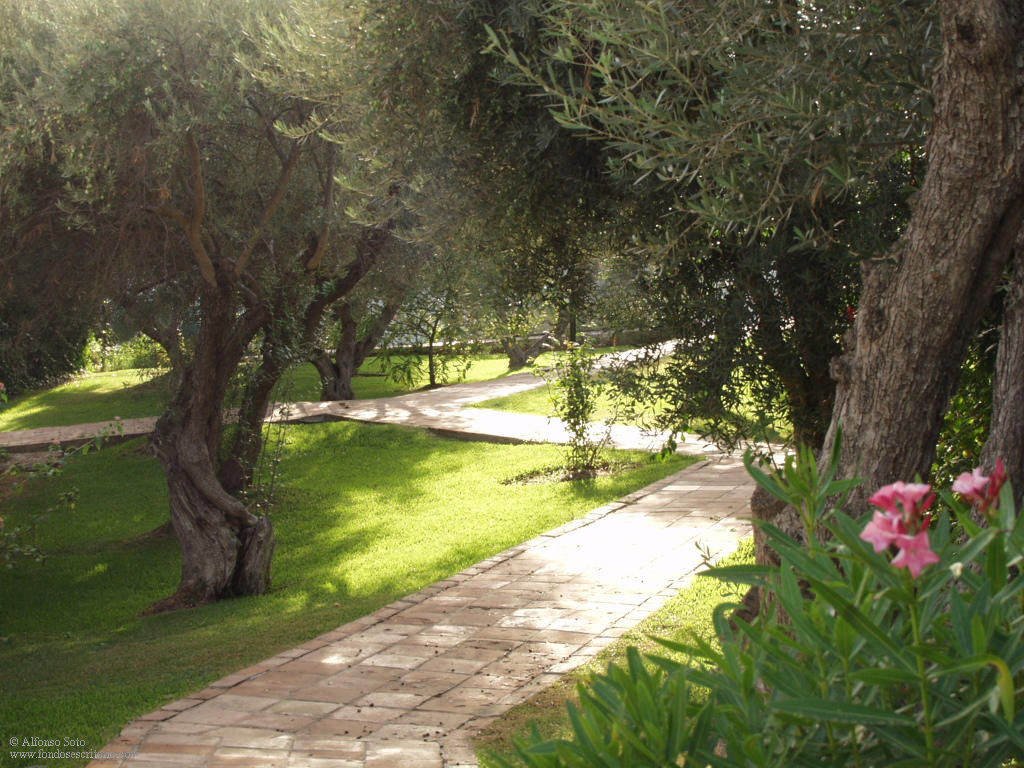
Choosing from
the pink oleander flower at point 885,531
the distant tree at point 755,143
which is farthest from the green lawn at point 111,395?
the pink oleander flower at point 885,531

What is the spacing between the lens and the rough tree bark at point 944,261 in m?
2.92

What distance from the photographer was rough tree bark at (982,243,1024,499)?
3.11m

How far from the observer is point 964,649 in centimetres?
147

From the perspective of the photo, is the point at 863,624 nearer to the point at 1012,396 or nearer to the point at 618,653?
the point at 1012,396

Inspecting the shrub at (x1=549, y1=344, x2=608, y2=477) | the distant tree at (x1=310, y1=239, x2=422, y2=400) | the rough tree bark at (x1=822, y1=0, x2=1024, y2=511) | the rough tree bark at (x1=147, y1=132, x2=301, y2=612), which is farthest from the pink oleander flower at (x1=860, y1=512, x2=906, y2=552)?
the shrub at (x1=549, y1=344, x2=608, y2=477)

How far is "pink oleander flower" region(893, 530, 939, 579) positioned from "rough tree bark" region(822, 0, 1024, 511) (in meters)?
1.59

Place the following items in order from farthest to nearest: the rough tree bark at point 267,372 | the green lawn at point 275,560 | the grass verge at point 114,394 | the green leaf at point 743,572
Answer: the grass verge at point 114,394 < the rough tree bark at point 267,372 < the green lawn at point 275,560 < the green leaf at point 743,572

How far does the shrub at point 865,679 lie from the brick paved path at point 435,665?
2.90 meters

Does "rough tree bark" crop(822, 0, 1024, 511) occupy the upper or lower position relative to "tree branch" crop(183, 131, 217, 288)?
lower

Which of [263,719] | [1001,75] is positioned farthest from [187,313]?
[1001,75]

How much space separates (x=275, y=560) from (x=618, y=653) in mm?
6150

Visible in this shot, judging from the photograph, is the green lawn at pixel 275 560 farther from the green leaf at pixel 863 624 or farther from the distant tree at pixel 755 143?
the green leaf at pixel 863 624

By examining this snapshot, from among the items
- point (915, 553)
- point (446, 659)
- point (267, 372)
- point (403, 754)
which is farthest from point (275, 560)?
point (915, 553)

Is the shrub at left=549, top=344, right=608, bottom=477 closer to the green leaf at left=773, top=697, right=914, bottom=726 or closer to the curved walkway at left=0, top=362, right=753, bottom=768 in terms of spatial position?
the curved walkway at left=0, top=362, right=753, bottom=768
